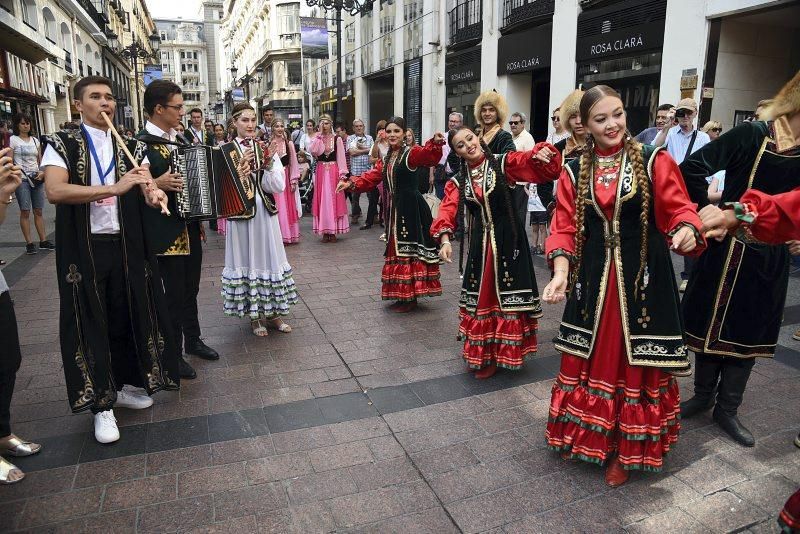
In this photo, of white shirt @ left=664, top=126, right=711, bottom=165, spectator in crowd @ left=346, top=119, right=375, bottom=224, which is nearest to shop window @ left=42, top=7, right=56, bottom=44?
spectator in crowd @ left=346, top=119, right=375, bottom=224

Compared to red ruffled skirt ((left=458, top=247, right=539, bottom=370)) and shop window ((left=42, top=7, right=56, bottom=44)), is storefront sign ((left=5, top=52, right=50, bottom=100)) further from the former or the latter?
red ruffled skirt ((left=458, top=247, right=539, bottom=370))

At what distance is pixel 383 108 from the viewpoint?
95.3 feet

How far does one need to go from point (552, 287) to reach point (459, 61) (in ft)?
56.1

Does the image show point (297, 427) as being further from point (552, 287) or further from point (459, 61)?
point (459, 61)

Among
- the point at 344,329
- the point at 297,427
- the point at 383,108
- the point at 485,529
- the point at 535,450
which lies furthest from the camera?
the point at 383,108

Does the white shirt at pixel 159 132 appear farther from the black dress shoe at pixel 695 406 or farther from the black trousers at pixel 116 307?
the black dress shoe at pixel 695 406

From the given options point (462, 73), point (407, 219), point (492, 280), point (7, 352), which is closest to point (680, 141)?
point (407, 219)

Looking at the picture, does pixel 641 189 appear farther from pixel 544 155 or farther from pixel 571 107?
pixel 571 107

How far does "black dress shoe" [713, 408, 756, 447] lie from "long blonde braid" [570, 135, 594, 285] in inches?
56.6

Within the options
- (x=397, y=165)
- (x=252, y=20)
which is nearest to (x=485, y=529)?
(x=397, y=165)

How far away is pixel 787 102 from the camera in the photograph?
9.20 ft

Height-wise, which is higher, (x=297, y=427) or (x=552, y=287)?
(x=552, y=287)

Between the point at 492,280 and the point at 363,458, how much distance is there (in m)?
1.65

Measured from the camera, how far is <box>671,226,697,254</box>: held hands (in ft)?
7.76
